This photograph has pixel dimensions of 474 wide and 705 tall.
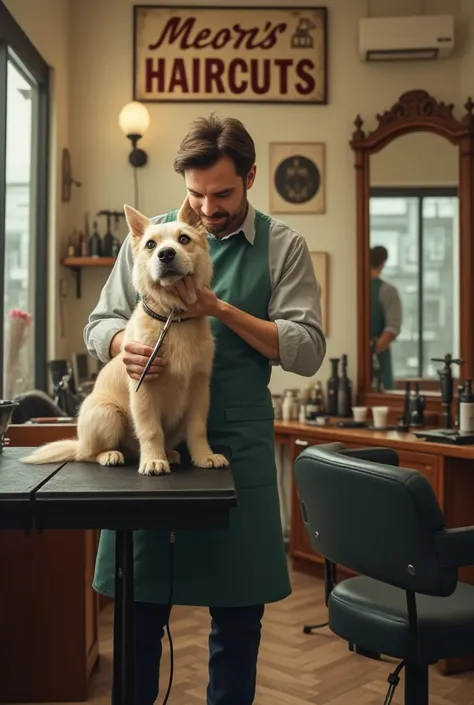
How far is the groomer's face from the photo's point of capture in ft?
5.56

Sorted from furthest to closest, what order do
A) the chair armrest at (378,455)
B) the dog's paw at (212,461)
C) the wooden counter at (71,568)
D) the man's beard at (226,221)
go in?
the wooden counter at (71,568) < the chair armrest at (378,455) < the man's beard at (226,221) < the dog's paw at (212,461)

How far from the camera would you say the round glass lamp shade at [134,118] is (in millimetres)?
4457

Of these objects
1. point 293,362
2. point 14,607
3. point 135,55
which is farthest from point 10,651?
point 135,55

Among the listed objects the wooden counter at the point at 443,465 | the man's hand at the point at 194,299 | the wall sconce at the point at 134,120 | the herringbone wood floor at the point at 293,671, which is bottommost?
the herringbone wood floor at the point at 293,671

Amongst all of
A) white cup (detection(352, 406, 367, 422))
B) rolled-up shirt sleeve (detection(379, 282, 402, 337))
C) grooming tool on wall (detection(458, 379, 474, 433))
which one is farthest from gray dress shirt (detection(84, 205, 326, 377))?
rolled-up shirt sleeve (detection(379, 282, 402, 337))

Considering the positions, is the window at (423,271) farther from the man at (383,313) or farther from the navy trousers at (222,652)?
the navy trousers at (222,652)

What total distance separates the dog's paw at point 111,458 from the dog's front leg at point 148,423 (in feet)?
0.18

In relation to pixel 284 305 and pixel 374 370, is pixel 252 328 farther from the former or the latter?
pixel 374 370

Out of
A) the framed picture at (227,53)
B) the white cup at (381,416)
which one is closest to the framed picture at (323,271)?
the white cup at (381,416)

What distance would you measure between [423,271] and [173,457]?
2.93 meters

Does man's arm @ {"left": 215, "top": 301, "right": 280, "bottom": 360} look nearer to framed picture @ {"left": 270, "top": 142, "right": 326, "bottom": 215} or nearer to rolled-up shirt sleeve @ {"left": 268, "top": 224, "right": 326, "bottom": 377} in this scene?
rolled-up shirt sleeve @ {"left": 268, "top": 224, "right": 326, "bottom": 377}

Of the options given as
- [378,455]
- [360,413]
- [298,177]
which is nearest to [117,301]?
[378,455]

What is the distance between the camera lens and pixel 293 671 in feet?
9.71

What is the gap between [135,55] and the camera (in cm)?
457
